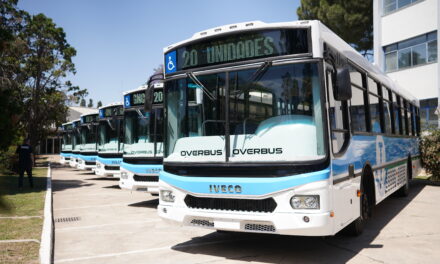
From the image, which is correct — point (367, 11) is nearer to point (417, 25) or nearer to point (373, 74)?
point (417, 25)

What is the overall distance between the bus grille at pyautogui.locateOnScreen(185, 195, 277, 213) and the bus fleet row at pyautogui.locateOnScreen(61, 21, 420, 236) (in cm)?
1

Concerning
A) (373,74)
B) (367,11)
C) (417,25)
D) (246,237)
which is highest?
(367,11)

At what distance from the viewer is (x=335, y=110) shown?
17.2 ft

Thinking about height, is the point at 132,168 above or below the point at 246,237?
above

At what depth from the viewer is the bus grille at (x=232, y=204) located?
4.86 metres

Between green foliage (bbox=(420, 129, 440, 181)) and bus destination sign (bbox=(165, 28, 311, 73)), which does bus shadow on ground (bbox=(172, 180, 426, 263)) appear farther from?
green foliage (bbox=(420, 129, 440, 181))

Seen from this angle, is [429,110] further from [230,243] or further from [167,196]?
[167,196]

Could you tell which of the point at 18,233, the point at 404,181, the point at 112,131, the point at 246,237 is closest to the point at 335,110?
the point at 246,237

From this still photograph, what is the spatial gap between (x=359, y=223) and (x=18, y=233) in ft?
19.2

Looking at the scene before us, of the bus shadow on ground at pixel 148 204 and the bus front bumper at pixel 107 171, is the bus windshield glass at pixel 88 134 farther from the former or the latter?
the bus shadow on ground at pixel 148 204

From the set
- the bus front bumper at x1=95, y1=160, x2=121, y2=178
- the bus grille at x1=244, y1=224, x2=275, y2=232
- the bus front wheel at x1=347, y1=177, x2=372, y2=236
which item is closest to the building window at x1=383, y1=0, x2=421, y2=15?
the bus front bumper at x1=95, y1=160, x2=121, y2=178

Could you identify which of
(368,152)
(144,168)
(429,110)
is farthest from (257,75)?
(429,110)

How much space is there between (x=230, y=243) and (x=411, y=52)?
70.6ft

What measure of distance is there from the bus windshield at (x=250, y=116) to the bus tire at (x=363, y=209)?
211 cm
